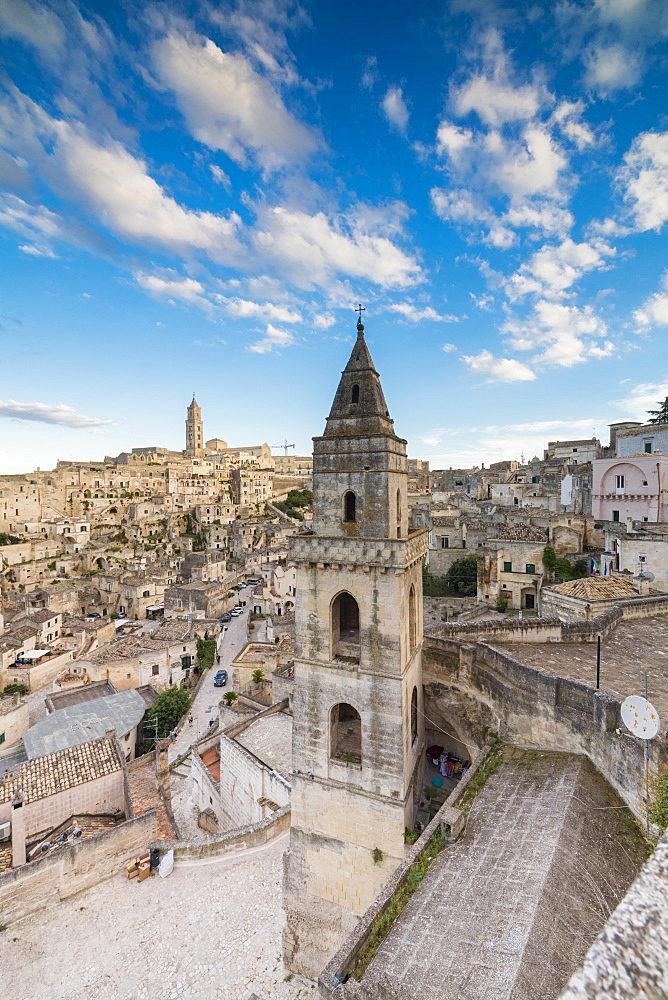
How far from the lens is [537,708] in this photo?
9781 mm

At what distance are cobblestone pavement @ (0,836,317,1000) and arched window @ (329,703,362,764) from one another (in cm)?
431

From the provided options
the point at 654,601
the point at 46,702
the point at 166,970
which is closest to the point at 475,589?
the point at 654,601

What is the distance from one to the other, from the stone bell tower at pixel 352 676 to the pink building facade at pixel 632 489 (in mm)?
22927

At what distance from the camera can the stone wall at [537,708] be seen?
776 cm

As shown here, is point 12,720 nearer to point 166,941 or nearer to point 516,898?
point 166,941

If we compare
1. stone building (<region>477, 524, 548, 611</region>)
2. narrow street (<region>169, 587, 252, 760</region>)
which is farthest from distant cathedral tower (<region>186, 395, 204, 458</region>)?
stone building (<region>477, 524, 548, 611</region>)

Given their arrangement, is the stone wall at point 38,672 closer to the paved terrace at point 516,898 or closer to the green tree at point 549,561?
the paved terrace at point 516,898

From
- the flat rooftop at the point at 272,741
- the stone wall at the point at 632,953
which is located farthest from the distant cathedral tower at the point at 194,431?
the stone wall at the point at 632,953

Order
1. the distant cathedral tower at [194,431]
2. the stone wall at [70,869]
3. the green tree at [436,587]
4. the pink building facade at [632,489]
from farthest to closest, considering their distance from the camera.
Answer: the distant cathedral tower at [194,431] → the green tree at [436,587] → the pink building facade at [632,489] → the stone wall at [70,869]

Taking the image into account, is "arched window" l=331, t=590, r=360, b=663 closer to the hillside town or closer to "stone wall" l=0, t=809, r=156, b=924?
the hillside town

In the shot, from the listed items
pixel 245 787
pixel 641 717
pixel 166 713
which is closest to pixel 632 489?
pixel 641 717

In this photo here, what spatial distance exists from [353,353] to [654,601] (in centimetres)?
1355

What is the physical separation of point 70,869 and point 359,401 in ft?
51.7

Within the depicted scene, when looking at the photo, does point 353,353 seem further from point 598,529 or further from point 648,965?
point 598,529
